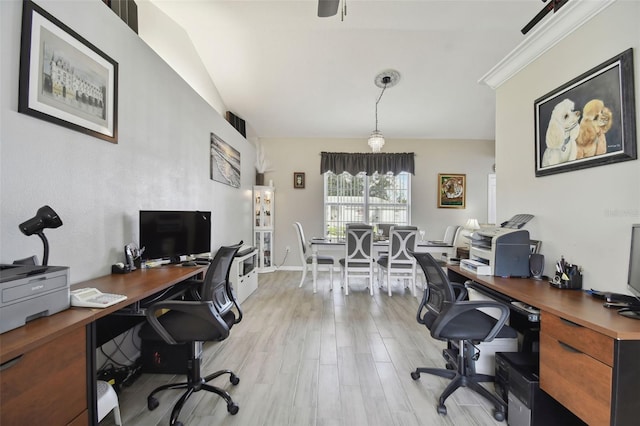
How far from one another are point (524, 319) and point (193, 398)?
2442 mm

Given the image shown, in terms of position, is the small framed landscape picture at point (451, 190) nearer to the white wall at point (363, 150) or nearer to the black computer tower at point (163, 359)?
the white wall at point (363, 150)

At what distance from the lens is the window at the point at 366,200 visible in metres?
5.76

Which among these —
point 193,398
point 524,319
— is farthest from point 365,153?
point 193,398

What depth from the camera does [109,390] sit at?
53.8 inches

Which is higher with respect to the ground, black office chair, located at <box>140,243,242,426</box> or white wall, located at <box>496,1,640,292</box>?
white wall, located at <box>496,1,640,292</box>

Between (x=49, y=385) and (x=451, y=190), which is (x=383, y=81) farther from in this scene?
(x=49, y=385)

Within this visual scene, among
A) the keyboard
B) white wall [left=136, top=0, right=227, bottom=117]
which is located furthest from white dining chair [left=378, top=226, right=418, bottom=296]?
white wall [left=136, top=0, right=227, bottom=117]

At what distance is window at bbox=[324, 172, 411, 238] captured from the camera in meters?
5.76

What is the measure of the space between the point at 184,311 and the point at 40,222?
790mm

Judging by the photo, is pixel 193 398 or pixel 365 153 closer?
pixel 193 398

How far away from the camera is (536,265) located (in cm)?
190

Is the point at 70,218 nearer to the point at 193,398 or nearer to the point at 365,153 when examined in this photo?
the point at 193,398

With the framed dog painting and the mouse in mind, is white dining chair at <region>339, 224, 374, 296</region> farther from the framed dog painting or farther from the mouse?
the mouse

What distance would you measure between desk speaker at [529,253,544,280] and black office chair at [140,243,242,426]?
2.16 meters
